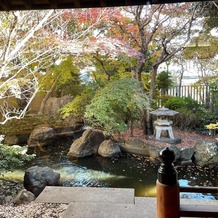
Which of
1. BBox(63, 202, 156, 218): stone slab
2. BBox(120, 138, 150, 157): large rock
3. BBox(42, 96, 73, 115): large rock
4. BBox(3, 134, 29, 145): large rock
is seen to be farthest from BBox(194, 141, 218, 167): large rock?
BBox(3, 134, 29, 145): large rock

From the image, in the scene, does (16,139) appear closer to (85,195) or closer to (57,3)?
(85,195)

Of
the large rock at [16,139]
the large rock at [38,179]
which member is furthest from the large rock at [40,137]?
the large rock at [38,179]

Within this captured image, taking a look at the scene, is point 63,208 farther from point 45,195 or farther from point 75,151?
point 75,151

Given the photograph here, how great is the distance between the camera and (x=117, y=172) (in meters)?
5.21

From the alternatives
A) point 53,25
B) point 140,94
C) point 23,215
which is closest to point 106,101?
point 140,94

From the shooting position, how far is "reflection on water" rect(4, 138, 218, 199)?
461cm

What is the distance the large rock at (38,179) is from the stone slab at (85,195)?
124cm

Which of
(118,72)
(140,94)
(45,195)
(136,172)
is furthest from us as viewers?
(118,72)

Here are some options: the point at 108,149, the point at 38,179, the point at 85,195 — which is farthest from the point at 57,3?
the point at 108,149

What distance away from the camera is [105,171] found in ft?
17.3

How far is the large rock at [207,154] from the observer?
17.3 feet

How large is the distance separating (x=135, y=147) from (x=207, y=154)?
1812 mm

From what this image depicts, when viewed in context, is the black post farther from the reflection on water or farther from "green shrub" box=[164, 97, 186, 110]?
"green shrub" box=[164, 97, 186, 110]

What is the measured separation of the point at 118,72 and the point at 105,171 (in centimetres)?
320
